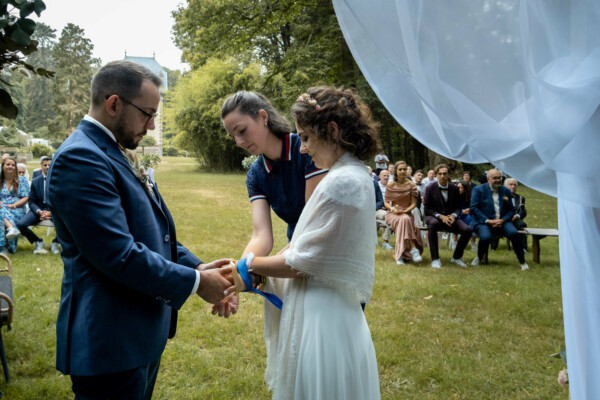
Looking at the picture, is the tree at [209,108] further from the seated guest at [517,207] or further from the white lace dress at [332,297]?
the white lace dress at [332,297]

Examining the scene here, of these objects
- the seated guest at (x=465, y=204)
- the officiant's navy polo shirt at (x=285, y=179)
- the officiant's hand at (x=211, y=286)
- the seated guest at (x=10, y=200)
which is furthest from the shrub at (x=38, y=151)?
the officiant's hand at (x=211, y=286)

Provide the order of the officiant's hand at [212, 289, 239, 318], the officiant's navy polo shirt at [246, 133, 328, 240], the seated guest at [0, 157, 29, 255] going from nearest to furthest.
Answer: the officiant's hand at [212, 289, 239, 318] < the officiant's navy polo shirt at [246, 133, 328, 240] < the seated guest at [0, 157, 29, 255]

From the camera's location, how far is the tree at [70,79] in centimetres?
5181

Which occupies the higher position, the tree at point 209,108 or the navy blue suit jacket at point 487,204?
the tree at point 209,108

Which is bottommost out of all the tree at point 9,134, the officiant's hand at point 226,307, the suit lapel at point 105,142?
the officiant's hand at point 226,307

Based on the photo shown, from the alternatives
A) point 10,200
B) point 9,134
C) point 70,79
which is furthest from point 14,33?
point 70,79

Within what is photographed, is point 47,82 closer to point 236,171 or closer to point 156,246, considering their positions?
point 236,171

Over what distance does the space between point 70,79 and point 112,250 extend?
59.1m

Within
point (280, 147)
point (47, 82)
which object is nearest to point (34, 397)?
point (280, 147)

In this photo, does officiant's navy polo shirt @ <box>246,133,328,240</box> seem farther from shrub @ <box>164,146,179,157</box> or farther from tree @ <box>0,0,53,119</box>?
shrub @ <box>164,146,179,157</box>

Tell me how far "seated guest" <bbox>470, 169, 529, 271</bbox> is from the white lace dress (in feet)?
25.6

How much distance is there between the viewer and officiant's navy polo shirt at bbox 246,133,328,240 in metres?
2.89

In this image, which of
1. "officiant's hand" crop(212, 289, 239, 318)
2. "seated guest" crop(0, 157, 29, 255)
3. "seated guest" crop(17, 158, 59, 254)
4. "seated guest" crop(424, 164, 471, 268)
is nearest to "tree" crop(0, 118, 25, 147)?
"seated guest" crop(0, 157, 29, 255)

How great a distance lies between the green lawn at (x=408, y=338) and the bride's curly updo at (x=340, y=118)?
245 centimetres
